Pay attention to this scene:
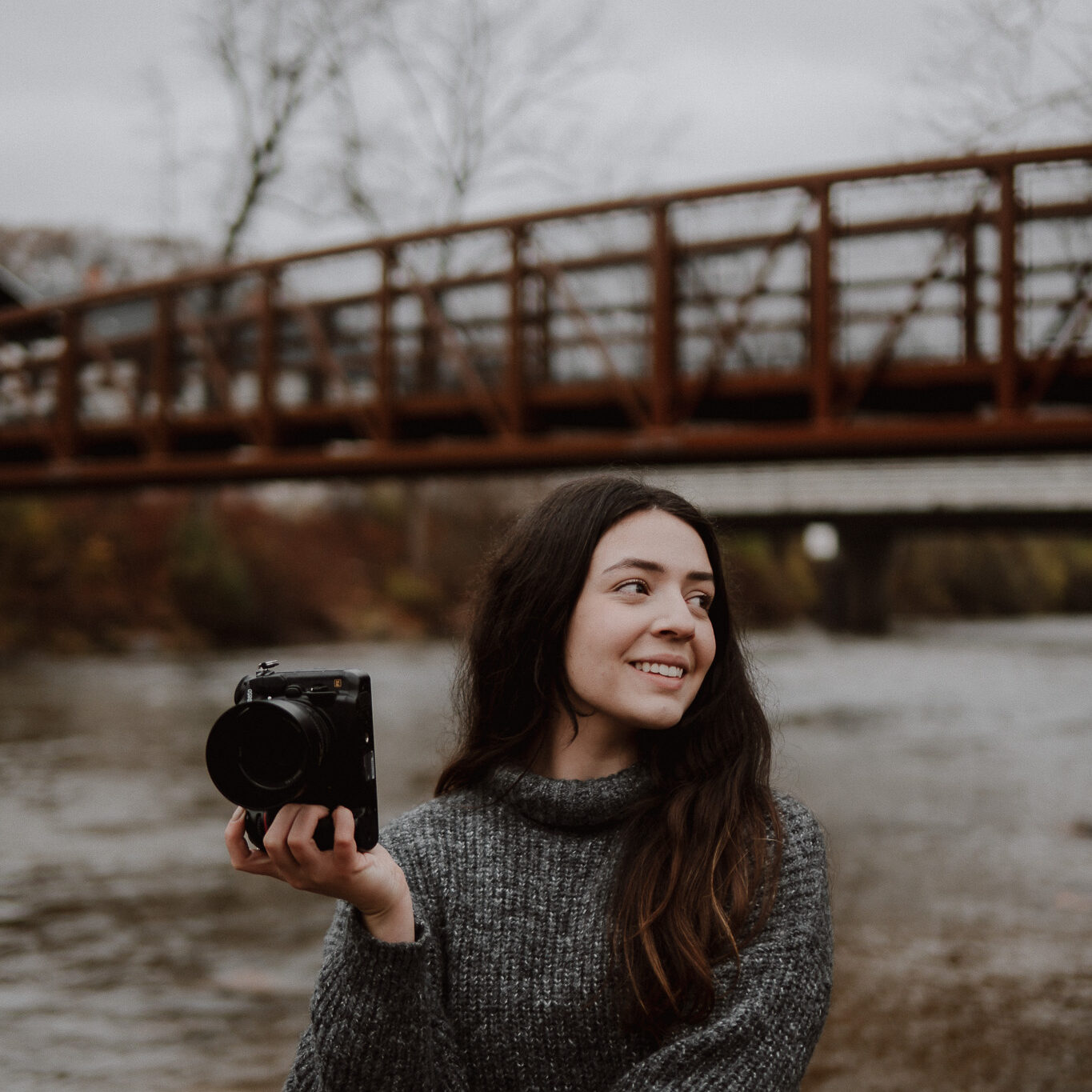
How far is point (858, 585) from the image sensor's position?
35812 millimetres

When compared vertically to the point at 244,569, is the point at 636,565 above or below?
above

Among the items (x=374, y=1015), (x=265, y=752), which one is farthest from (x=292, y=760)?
(x=374, y=1015)

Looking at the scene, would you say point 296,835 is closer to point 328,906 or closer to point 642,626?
→ point 642,626

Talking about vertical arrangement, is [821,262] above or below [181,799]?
above

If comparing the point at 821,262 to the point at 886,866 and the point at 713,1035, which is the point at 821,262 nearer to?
the point at 886,866

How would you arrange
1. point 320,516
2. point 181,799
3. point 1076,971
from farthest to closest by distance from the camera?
point 320,516 < point 181,799 < point 1076,971

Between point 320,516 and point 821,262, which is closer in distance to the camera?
point 821,262

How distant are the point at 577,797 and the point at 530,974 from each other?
0.29m

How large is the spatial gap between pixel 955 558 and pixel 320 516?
2411 centimetres

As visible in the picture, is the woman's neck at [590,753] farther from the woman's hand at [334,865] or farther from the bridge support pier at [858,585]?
the bridge support pier at [858,585]

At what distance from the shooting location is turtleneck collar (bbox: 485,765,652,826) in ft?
7.13

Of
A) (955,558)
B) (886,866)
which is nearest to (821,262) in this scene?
(886,866)

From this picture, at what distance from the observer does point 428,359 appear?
13289mm

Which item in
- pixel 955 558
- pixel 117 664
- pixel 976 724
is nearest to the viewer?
pixel 976 724
